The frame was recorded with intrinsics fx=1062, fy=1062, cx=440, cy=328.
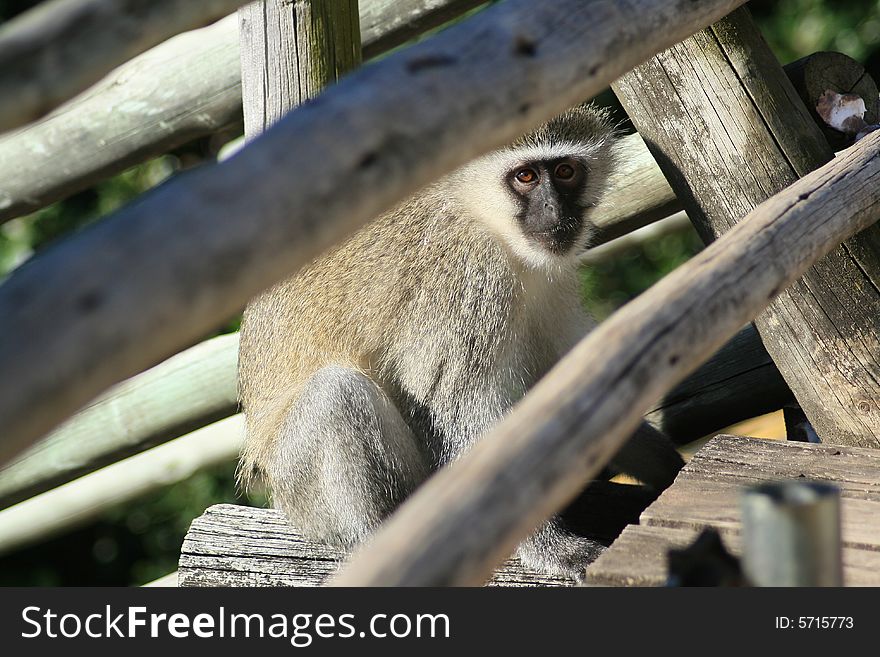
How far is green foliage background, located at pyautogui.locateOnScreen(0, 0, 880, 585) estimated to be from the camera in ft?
21.4

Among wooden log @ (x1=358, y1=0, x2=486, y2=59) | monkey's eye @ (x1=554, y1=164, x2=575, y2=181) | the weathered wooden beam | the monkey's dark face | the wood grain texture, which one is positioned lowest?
the weathered wooden beam

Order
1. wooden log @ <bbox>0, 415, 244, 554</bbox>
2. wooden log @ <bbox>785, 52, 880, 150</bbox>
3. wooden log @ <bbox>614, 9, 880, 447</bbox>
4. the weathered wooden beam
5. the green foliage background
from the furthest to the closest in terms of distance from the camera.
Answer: the green foliage background → wooden log @ <bbox>0, 415, 244, 554</bbox> → wooden log @ <bbox>785, 52, 880, 150</bbox> → wooden log @ <bbox>614, 9, 880, 447</bbox> → the weathered wooden beam

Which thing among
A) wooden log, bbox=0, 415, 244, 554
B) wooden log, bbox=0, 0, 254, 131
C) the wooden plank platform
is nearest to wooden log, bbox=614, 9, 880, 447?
the wooden plank platform

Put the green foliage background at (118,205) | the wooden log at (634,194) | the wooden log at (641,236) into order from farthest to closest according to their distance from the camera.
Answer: the green foliage background at (118,205), the wooden log at (641,236), the wooden log at (634,194)

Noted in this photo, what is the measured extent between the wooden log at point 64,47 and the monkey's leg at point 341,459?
6.53 feet

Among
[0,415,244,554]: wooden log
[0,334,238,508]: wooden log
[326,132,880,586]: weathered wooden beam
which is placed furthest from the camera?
[0,415,244,554]: wooden log

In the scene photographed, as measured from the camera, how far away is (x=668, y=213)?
3.78 m

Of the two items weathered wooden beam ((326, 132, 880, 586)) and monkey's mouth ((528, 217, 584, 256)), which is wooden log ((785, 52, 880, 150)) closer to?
monkey's mouth ((528, 217, 584, 256))

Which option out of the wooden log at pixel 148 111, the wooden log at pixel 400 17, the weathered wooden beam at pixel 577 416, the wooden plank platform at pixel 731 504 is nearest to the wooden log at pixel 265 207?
the weathered wooden beam at pixel 577 416

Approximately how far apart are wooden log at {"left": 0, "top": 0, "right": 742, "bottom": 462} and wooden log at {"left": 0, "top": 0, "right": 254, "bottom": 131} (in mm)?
128

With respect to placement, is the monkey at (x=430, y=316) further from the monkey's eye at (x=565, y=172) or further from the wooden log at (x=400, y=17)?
the wooden log at (x=400, y=17)

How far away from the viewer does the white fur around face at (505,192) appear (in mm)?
3229

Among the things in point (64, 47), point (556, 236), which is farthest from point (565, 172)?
point (64, 47)
